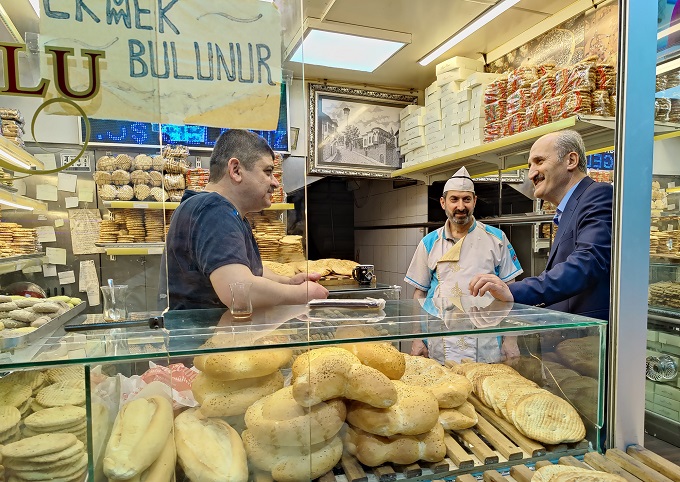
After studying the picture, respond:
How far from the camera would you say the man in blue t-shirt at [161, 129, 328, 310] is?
71 centimetres

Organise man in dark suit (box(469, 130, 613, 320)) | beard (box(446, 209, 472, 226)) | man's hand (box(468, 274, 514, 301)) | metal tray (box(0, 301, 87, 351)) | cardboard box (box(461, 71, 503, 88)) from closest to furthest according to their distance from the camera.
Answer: metal tray (box(0, 301, 87, 351)), man's hand (box(468, 274, 514, 301)), man in dark suit (box(469, 130, 613, 320)), beard (box(446, 209, 472, 226)), cardboard box (box(461, 71, 503, 88))

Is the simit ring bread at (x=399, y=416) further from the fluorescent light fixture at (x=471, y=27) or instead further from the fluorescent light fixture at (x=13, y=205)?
the fluorescent light fixture at (x=471, y=27)

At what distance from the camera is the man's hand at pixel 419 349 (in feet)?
3.41

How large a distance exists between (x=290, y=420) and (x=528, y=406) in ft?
1.64

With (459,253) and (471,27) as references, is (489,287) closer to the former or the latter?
(459,253)

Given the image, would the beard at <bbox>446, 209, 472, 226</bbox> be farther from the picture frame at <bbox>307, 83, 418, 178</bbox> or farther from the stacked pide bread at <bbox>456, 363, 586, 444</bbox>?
the stacked pide bread at <bbox>456, 363, 586, 444</bbox>

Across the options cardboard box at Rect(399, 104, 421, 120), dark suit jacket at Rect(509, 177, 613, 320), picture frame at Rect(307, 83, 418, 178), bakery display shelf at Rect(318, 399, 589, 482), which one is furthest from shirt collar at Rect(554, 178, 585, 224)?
picture frame at Rect(307, 83, 418, 178)

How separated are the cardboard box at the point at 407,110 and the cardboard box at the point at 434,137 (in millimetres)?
345

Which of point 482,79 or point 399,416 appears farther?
point 482,79

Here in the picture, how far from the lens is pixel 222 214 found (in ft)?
2.39

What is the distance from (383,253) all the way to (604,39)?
299 cm

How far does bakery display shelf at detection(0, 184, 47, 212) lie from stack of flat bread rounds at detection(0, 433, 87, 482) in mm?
338

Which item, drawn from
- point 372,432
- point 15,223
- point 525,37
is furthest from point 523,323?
point 525,37

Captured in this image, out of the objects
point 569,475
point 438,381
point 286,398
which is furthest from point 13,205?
point 569,475
